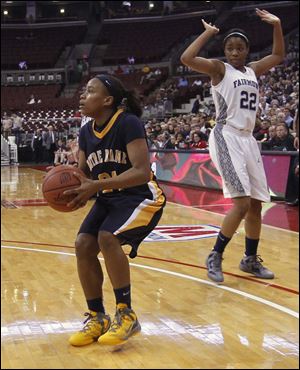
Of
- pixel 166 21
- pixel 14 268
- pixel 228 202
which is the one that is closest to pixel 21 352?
pixel 14 268

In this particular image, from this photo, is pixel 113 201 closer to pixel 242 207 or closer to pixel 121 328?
pixel 121 328

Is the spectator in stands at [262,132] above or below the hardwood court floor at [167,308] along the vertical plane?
above

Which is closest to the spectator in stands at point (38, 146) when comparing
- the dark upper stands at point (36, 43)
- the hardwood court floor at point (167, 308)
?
the dark upper stands at point (36, 43)

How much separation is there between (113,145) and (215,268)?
1.57m

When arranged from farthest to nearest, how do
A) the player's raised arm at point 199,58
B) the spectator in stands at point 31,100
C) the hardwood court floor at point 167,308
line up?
the spectator in stands at point 31,100
the player's raised arm at point 199,58
the hardwood court floor at point 167,308

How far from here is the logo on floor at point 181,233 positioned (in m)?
6.16

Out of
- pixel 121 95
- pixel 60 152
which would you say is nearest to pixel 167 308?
pixel 121 95

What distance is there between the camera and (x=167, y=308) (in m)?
Result: 3.65

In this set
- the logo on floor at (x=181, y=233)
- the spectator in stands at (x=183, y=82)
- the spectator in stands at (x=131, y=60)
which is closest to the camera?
the logo on floor at (x=181, y=233)

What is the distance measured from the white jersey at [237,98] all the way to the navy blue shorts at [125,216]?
4.26 ft

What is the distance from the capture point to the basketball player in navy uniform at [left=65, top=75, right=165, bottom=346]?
3.02 metres

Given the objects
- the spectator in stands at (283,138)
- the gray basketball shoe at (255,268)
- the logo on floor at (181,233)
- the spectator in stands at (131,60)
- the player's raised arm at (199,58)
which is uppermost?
the spectator in stands at (131,60)

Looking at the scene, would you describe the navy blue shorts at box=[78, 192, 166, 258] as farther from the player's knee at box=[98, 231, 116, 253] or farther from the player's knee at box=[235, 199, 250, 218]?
the player's knee at box=[235, 199, 250, 218]

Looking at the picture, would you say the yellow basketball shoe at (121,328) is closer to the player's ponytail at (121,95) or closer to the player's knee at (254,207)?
the player's ponytail at (121,95)
